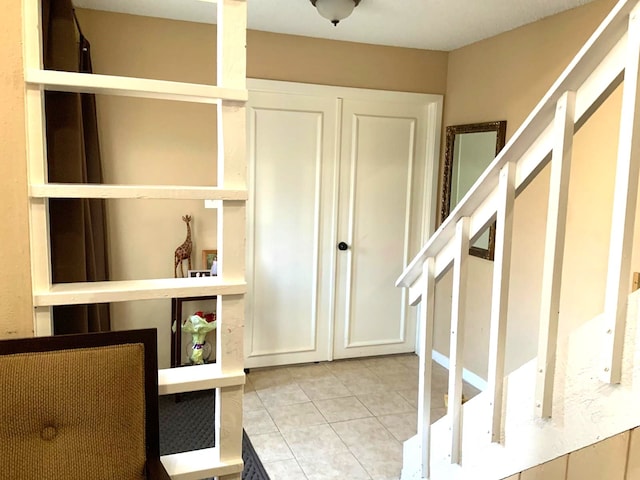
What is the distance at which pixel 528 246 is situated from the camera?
3283 millimetres

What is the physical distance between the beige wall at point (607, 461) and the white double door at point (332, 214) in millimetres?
2458

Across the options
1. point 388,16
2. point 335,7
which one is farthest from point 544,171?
point 335,7

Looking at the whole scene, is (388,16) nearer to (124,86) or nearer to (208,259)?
(208,259)

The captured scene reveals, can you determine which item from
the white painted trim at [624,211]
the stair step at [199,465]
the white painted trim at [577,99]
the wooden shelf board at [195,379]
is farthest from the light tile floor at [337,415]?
the white painted trim at [624,211]

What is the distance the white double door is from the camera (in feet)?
12.4

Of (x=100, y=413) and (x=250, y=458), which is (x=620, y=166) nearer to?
(x=100, y=413)

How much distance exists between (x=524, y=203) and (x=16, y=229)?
9.37 ft

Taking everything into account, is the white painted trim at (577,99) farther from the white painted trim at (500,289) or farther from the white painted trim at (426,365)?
the white painted trim at (426,365)

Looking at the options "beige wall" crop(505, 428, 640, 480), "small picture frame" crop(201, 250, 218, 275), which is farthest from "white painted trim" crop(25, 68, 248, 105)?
"small picture frame" crop(201, 250, 218, 275)

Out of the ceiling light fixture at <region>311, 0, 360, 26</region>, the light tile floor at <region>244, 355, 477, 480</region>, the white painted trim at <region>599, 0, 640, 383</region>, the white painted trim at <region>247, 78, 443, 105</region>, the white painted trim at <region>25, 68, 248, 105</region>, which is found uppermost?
the ceiling light fixture at <region>311, 0, 360, 26</region>

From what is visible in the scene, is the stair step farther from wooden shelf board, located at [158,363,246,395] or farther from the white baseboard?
the white baseboard

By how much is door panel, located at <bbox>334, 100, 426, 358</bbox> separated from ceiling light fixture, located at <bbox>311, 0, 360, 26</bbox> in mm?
1039

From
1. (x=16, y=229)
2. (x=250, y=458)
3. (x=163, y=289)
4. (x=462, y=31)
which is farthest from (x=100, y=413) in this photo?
(x=462, y=31)

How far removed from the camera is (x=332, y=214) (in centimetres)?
396
